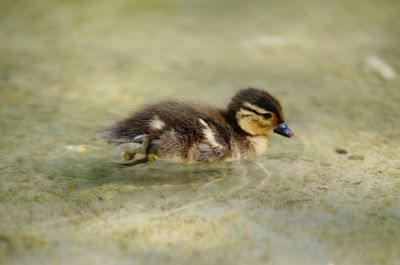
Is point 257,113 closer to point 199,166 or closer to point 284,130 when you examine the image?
point 284,130

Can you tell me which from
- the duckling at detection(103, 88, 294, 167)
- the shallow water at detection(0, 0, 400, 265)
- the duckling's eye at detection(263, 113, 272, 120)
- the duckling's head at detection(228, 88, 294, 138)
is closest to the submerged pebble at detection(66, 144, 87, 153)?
the shallow water at detection(0, 0, 400, 265)

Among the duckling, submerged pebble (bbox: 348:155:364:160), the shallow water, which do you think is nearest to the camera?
the shallow water

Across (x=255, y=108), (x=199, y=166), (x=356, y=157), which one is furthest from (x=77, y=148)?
(x=356, y=157)

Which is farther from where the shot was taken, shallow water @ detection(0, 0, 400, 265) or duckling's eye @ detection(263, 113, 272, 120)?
duckling's eye @ detection(263, 113, 272, 120)

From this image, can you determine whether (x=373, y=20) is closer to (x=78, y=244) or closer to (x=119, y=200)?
(x=119, y=200)

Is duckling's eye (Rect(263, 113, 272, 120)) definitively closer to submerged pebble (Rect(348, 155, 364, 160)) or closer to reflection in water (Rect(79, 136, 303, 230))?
reflection in water (Rect(79, 136, 303, 230))

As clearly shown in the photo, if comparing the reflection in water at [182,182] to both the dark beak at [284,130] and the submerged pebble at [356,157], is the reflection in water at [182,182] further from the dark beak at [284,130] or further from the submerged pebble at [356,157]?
the submerged pebble at [356,157]
